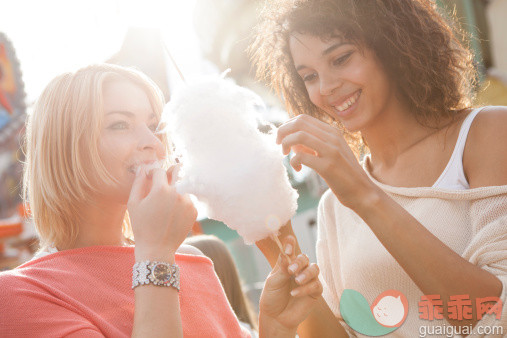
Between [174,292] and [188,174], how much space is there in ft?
1.48

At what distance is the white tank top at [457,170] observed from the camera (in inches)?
74.6

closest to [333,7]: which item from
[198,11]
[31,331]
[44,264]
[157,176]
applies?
[157,176]

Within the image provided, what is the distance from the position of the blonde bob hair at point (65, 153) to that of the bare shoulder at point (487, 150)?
1579 millimetres

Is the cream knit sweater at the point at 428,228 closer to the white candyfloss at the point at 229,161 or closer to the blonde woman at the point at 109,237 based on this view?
the blonde woman at the point at 109,237

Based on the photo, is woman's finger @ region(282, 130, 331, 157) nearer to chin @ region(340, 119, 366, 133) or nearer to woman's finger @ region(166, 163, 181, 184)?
woman's finger @ region(166, 163, 181, 184)

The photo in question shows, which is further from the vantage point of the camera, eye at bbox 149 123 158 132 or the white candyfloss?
eye at bbox 149 123 158 132

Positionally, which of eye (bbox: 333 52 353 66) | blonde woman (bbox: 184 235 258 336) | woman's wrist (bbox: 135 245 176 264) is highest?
eye (bbox: 333 52 353 66)

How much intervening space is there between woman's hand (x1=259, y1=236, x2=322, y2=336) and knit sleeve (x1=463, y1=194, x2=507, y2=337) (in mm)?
636

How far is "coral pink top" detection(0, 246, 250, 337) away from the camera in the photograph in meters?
1.52

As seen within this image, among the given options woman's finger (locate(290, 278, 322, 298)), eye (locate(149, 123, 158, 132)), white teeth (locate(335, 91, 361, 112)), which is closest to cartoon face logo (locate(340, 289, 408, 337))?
woman's finger (locate(290, 278, 322, 298))

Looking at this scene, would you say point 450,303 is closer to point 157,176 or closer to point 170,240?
point 170,240

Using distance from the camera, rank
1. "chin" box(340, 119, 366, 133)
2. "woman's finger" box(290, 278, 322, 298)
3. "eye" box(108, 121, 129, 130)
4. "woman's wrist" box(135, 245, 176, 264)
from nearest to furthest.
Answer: "woman's wrist" box(135, 245, 176, 264) → "woman's finger" box(290, 278, 322, 298) → "eye" box(108, 121, 129, 130) → "chin" box(340, 119, 366, 133)

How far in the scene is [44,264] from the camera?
1.78 metres

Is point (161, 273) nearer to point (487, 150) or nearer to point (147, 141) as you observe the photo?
point (147, 141)
